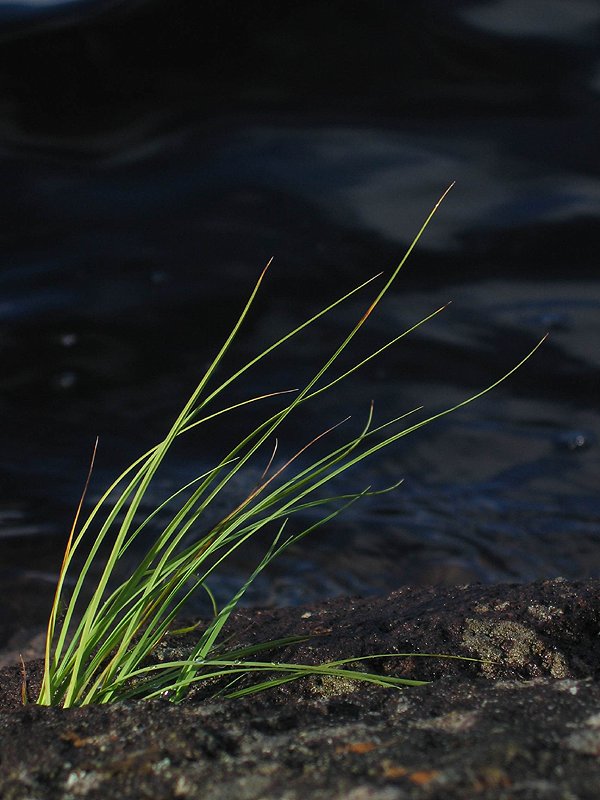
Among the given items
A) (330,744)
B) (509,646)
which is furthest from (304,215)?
(330,744)

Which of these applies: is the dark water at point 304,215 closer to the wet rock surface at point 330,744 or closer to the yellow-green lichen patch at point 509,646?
the yellow-green lichen patch at point 509,646

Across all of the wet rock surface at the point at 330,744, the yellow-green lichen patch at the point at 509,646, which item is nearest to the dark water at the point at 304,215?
the yellow-green lichen patch at the point at 509,646

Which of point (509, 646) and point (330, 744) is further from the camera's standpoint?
point (509, 646)

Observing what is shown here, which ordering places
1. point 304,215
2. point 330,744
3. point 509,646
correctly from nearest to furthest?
point 330,744 < point 509,646 < point 304,215

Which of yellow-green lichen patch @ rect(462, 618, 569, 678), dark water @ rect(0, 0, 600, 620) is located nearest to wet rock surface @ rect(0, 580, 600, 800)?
yellow-green lichen patch @ rect(462, 618, 569, 678)

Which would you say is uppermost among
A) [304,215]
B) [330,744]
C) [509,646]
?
[330,744]

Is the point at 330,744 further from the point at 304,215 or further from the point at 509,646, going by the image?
the point at 304,215

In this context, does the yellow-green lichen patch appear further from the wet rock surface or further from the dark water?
the dark water

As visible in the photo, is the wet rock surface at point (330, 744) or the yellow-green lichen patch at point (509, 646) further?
the yellow-green lichen patch at point (509, 646)

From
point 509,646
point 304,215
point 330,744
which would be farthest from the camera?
point 304,215
